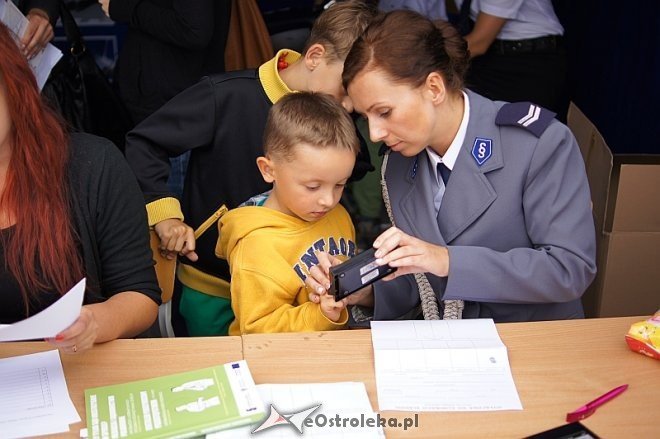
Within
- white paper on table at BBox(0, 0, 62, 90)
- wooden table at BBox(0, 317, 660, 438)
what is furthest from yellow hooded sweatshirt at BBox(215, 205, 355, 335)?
white paper on table at BBox(0, 0, 62, 90)

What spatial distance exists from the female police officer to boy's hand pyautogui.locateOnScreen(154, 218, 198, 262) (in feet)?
1.39

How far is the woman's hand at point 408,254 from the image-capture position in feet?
5.90

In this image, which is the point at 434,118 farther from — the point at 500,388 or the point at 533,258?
the point at 500,388

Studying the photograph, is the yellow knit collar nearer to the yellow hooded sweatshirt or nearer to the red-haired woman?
the yellow hooded sweatshirt

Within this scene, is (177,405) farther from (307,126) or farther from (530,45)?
(530,45)

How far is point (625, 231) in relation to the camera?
301 cm

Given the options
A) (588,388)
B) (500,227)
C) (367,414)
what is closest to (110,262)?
(367,414)

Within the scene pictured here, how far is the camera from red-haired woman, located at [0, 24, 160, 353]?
1.87 m

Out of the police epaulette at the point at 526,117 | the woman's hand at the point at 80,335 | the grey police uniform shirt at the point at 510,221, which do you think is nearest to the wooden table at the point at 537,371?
the grey police uniform shirt at the point at 510,221

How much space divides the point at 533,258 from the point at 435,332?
0.98 ft

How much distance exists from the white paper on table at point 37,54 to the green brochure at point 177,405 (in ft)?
4.81

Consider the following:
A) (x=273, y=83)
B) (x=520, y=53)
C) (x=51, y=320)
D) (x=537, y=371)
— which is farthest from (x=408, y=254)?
(x=520, y=53)

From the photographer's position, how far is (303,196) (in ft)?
6.88

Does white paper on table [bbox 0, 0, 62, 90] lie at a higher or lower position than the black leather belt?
higher
